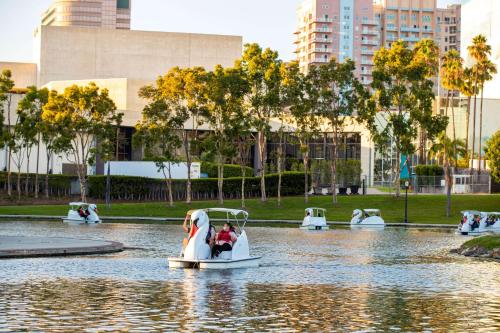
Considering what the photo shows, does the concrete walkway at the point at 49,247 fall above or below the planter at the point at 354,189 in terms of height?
below

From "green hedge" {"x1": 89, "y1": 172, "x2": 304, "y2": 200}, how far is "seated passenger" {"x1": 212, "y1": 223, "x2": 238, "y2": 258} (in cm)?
6159

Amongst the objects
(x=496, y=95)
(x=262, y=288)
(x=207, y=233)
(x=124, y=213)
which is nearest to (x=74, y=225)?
(x=124, y=213)

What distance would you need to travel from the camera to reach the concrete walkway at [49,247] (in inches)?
1421

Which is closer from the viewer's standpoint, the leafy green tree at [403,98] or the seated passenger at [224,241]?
the seated passenger at [224,241]

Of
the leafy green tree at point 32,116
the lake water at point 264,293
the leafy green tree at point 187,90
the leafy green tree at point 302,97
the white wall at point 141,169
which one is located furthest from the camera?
the white wall at point 141,169

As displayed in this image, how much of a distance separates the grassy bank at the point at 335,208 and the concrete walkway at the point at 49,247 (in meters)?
33.9

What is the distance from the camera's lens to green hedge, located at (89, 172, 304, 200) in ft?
313

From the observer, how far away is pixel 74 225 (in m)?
62.2

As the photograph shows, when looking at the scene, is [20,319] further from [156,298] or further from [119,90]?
[119,90]

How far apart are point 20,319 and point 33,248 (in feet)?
54.8

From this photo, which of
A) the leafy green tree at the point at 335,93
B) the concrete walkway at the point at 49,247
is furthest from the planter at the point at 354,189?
the concrete walkway at the point at 49,247

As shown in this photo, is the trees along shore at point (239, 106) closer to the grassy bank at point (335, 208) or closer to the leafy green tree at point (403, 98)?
the leafy green tree at point (403, 98)

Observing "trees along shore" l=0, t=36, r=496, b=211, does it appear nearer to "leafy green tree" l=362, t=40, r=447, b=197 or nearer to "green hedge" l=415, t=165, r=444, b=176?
"leafy green tree" l=362, t=40, r=447, b=197

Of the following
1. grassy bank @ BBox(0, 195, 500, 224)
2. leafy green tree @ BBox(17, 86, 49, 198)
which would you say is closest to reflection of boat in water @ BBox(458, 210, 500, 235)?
grassy bank @ BBox(0, 195, 500, 224)
